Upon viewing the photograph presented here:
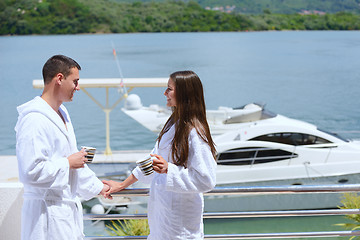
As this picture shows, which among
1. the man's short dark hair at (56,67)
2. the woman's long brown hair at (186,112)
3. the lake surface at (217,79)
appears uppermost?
the man's short dark hair at (56,67)

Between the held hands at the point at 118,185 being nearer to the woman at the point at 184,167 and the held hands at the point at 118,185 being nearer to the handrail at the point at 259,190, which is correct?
the handrail at the point at 259,190

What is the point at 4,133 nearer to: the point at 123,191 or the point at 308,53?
the point at 123,191

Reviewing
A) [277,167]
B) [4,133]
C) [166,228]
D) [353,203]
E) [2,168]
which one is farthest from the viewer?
[4,133]

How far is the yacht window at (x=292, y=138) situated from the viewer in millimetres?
11383

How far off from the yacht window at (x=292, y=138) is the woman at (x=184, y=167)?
921cm

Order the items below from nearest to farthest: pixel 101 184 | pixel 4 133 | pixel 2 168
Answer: pixel 101 184 < pixel 2 168 < pixel 4 133

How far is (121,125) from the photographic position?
109 ft

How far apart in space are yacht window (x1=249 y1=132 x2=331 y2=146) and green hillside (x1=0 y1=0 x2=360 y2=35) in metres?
75.4

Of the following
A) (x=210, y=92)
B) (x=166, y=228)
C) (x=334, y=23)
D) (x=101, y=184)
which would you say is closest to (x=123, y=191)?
(x=101, y=184)

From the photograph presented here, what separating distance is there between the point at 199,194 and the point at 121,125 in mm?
31431

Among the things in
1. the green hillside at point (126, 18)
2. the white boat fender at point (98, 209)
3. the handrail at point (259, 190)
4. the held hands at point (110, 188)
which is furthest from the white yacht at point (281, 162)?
the green hillside at point (126, 18)

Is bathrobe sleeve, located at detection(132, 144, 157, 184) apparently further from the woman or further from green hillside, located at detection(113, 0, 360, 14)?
green hillside, located at detection(113, 0, 360, 14)

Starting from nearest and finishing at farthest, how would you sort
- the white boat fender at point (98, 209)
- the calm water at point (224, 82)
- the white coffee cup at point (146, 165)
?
the white coffee cup at point (146, 165) → the white boat fender at point (98, 209) → the calm water at point (224, 82)

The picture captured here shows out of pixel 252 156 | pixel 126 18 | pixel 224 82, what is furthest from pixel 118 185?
pixel 126 18
